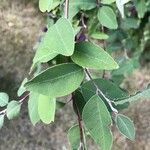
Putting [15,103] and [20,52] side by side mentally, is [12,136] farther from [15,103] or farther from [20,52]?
[15,103]

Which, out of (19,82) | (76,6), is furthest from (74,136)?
(19,82)

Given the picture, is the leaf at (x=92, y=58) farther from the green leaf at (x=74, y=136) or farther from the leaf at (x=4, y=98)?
the leaf at (x=4, y=98)

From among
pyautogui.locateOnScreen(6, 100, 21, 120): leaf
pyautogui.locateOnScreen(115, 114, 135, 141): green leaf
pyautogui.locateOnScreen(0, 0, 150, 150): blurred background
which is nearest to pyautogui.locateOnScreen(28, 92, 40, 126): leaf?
pyautogui.locateOnScreen(6, 100, 21, 120): leaf

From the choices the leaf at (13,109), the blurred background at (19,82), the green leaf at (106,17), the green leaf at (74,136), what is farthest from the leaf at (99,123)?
the blurred background at (19,82)

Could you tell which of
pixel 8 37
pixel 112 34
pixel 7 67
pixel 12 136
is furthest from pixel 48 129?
pixel 112 34

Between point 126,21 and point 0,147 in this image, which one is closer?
point 126,21

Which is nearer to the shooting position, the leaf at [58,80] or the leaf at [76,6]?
the leaf at [58,80]

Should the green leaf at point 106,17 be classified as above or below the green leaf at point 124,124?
below
